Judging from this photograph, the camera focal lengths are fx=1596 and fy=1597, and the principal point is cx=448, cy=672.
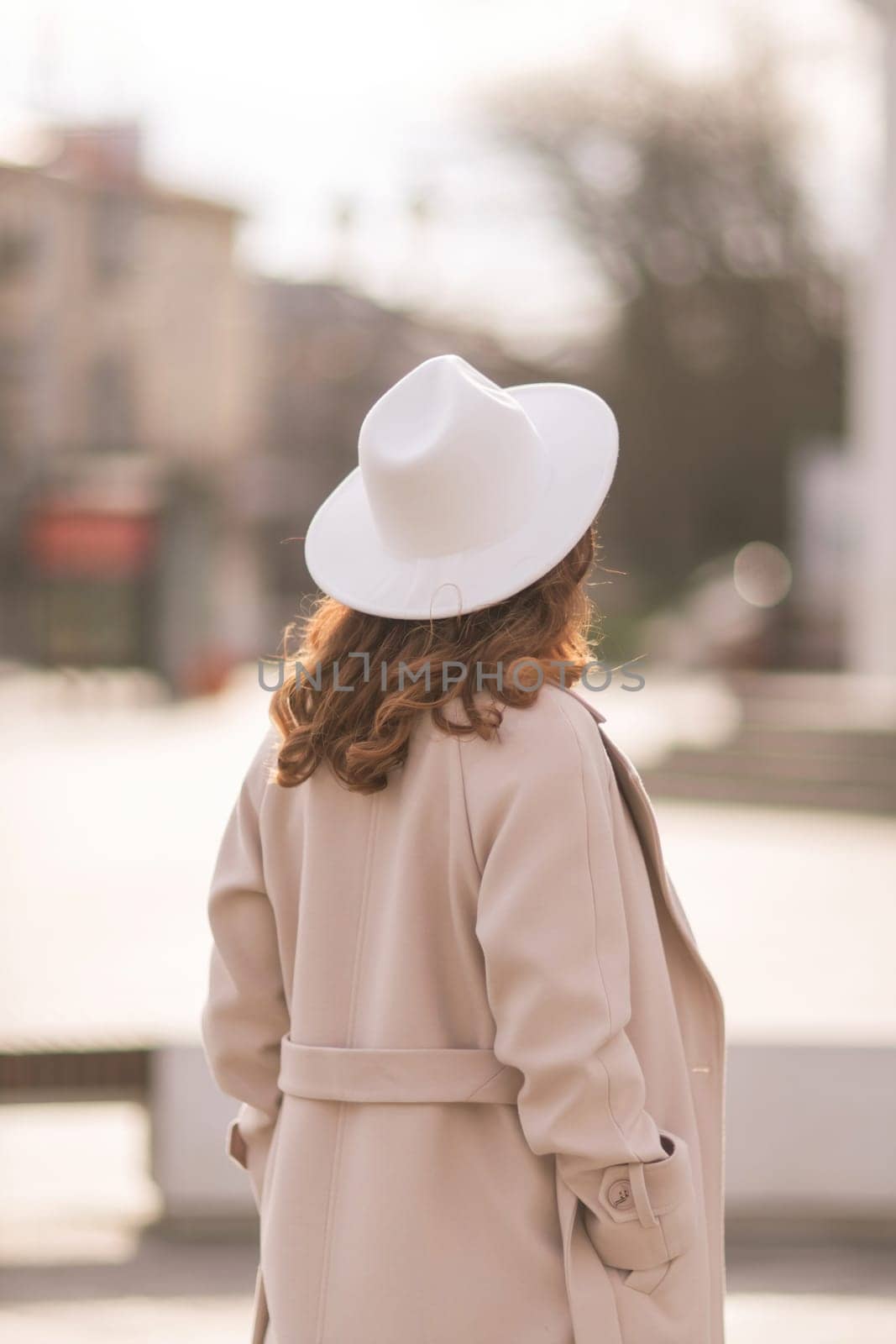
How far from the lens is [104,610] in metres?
26.6

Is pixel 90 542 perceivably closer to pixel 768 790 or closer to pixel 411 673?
pixel 768 790

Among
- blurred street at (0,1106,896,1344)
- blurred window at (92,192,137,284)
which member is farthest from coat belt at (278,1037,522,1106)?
blurred window at (92,192,137,284)

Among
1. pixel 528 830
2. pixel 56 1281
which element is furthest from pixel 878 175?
pixel 528 830

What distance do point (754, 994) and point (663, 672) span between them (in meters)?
22.5

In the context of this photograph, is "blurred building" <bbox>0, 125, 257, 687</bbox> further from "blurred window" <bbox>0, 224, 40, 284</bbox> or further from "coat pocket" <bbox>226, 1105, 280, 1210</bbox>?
"coat pocket" <bbox>226, 1105, 280, 1210</bbox>

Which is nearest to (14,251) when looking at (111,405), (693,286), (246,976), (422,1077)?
(111,405)

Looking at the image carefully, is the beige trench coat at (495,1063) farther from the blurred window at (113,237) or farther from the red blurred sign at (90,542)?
the blurred window at (113,237)

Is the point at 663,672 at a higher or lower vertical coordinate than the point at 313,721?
higher

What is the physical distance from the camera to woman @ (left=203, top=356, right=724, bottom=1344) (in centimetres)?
168

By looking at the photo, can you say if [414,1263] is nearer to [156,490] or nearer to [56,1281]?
[56,1281]

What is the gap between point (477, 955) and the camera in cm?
178

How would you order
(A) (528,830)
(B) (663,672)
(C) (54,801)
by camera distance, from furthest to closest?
(B) (663,672), (C) (54,801), (A) (528,830)

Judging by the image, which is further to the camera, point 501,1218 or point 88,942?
point 88,942

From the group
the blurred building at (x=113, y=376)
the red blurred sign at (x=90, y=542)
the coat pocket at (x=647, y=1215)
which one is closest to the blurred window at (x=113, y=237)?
the blurred building at (x=113, y=376)
